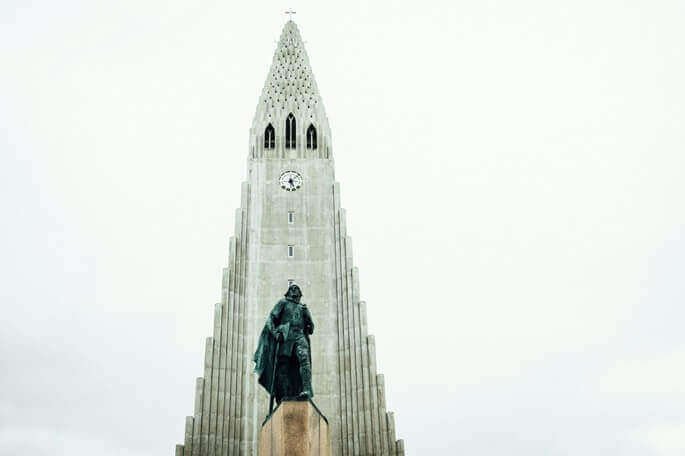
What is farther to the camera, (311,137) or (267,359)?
Result: (311,137)

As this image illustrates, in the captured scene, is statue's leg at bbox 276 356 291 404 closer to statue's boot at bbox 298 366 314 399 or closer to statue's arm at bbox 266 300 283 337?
statue's boot at bbox 298 366 314 399

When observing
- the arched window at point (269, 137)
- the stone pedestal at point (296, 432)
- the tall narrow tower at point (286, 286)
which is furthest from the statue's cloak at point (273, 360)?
the arched window at point (269, 137)

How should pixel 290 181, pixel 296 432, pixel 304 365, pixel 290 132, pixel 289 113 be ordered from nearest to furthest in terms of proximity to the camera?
pixel 296 432, pixel 304 365, pixel 290 181, pixel 290 132, pixel 289 113

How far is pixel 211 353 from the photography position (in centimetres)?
3962

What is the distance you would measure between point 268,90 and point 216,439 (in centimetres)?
2486

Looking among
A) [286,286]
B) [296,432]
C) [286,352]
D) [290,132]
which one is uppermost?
[290,132]

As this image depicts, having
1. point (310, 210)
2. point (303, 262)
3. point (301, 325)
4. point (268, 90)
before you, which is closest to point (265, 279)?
point (303, 262)

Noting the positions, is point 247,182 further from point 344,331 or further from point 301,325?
point 301,325

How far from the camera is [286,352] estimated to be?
17.8 metres

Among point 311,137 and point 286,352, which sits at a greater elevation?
point 311,137

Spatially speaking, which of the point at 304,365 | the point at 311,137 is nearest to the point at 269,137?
the point at 311,137

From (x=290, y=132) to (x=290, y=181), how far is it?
13.9ft

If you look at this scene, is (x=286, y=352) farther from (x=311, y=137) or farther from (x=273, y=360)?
(x=311, y=137)

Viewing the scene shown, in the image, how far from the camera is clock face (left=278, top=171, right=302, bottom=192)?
46.5 metres
